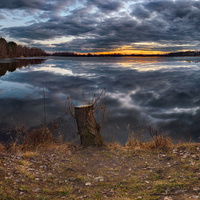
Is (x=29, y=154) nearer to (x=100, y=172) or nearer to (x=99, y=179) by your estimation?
(x=100, y=172)

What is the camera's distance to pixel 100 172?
573 centimetres

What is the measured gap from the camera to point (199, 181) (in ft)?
14.9

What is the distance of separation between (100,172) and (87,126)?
231cm

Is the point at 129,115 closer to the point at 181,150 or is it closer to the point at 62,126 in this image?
the point at 62,126

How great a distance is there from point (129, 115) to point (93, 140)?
6444 millimetres

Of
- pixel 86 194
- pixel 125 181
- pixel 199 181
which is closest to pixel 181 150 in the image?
pixel 199 181

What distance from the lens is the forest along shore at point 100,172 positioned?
14.1 ft

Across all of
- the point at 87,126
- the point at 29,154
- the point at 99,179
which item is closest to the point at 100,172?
the point at 99,179

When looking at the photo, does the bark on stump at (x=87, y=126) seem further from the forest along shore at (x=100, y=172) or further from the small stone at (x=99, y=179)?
the small stone at (x=99, y=179)

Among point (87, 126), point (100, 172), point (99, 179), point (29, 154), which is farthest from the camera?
point (87, 126)

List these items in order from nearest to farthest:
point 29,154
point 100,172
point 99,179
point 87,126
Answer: point 99,179, point 100,172, point 29,154, point 87,126

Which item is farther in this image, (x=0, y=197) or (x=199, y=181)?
(x=199, y=181)

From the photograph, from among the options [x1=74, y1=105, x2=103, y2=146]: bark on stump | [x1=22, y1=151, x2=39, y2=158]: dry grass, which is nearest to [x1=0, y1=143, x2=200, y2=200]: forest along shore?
[x1=22, y1=151, x2=39, y2=158]: dry grass

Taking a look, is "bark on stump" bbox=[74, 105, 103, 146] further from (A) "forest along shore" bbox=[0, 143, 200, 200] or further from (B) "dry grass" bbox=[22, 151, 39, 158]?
(B) "dry grass" bbox=[22, 151, 39, 158]
